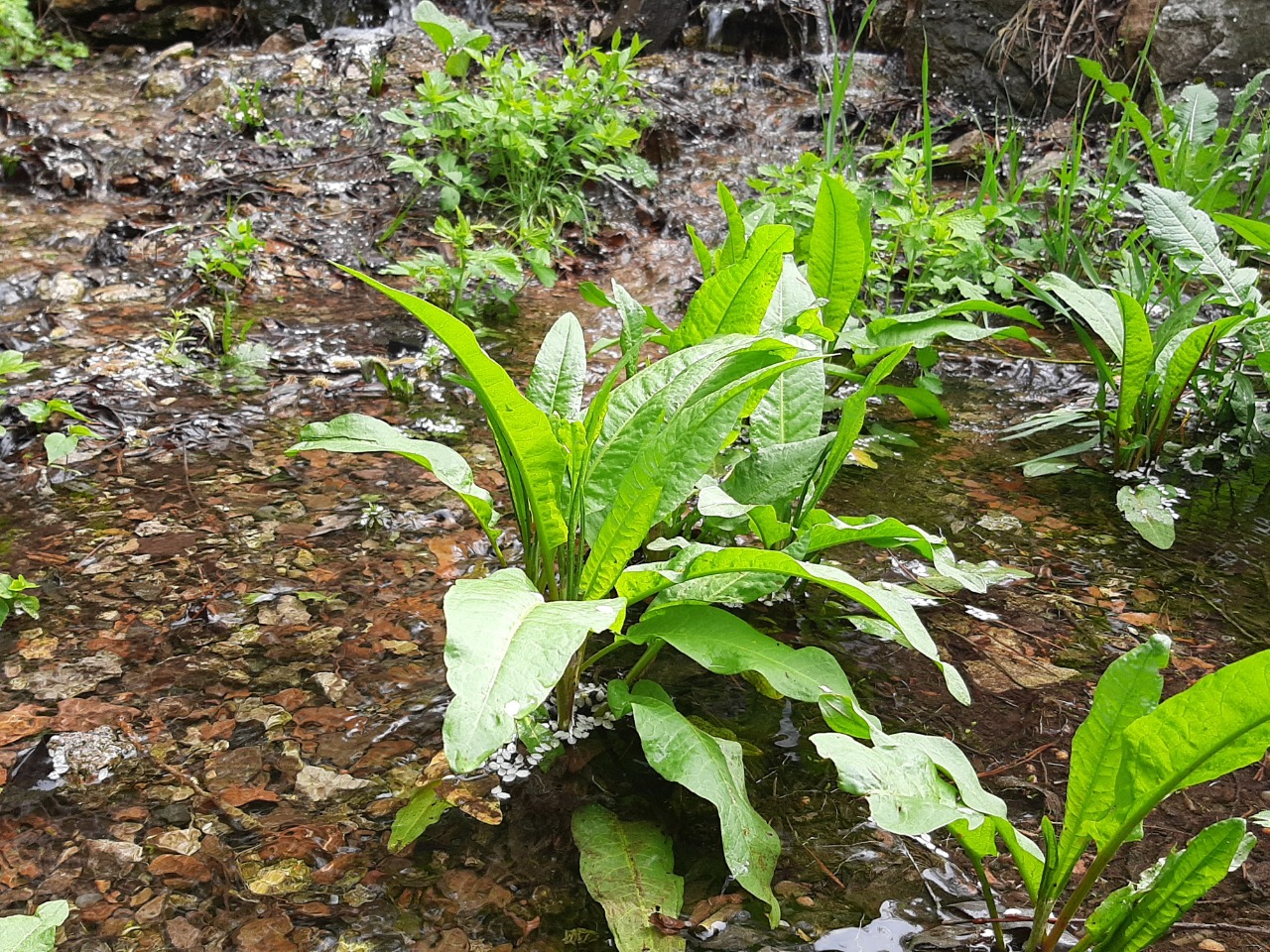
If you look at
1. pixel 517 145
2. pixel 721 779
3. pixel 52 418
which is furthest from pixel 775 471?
pixel 517 145

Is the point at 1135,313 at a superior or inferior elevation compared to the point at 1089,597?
superior

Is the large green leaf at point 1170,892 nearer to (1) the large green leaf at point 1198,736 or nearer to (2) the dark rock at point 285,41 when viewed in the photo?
(1) the large green leaf at point 1198,736

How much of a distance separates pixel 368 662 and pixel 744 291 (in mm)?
1088

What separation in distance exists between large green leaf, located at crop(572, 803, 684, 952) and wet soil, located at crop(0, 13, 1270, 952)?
37mm

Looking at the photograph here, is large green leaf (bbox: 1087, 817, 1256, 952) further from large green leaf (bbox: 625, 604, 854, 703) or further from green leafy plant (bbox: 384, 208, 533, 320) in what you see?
green leafy plant (bbox: 384, 208, 533, 320)

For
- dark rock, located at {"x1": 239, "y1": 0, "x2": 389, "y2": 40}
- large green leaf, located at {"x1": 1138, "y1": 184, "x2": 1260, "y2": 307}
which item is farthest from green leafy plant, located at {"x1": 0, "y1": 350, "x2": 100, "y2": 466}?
dark rock, located at {"x1": 239, "y1": 0, "x2": 389, "y2": 40}

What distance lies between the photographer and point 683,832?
1370 millimetres

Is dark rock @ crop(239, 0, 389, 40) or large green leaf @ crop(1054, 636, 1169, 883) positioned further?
dark rock @ crop(239, 0, 389, 40)

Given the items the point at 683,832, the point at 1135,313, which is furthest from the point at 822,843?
the point at 1135,313

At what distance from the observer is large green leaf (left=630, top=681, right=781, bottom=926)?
121 cm

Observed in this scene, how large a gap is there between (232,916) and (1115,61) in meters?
7.06

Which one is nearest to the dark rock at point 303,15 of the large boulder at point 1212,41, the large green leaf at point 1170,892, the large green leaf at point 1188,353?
the large boulder at point 1212,41

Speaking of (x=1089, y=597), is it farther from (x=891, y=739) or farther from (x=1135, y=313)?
(x=891, y=739)

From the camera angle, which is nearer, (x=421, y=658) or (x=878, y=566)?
(x=421, y=658)
